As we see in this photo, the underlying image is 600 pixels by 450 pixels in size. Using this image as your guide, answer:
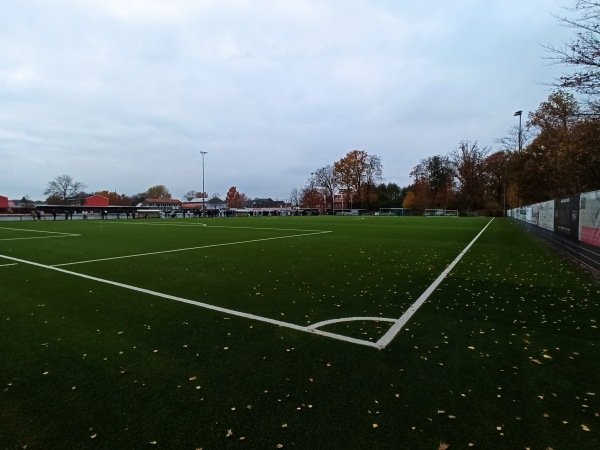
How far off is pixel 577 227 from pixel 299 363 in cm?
1091

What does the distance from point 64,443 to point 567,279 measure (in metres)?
9.88

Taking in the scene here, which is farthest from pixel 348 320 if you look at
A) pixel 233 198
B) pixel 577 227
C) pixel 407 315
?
pixel 233 198

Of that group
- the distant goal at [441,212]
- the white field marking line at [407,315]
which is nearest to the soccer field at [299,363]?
the white field marking line at [407,315]

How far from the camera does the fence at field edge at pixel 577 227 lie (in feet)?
29.1

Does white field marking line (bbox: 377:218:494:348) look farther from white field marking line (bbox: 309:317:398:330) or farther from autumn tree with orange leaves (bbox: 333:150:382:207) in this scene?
autumn tree with orange leaves (bbox: 333:150:382:207)

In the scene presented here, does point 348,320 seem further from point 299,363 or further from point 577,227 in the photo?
point 577,227

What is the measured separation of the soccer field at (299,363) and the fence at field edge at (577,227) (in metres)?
1.74

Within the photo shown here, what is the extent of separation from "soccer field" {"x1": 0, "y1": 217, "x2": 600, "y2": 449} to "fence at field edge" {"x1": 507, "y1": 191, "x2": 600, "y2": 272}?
174cm

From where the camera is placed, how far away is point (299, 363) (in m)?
3.83

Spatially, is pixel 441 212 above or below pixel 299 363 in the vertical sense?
below

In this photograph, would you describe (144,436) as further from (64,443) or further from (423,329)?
(423,329)

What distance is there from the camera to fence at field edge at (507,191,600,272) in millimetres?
8867

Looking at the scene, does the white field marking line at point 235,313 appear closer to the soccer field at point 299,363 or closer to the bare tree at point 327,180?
the soccer field at point 299,363

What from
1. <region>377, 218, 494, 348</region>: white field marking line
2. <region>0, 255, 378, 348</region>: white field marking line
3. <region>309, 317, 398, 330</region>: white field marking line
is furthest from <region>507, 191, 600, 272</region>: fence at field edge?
<region>0, 255, 378, 348</region>: white field marking line
